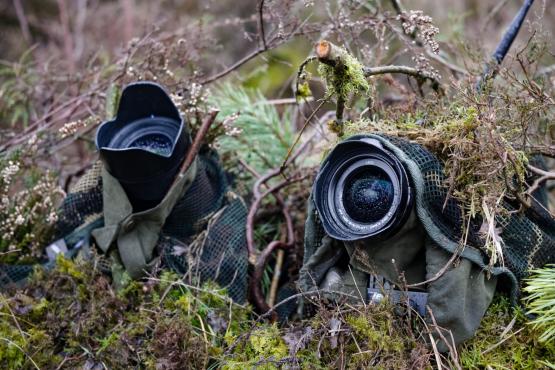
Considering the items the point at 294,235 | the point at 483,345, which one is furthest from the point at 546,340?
the point at 294,235

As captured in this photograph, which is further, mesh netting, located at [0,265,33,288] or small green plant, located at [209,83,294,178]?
small green plant, located at [209,83,294,178]

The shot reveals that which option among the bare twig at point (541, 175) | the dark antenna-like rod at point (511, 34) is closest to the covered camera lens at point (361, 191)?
the bare twig at point (541, 175)

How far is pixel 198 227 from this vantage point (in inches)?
96.0

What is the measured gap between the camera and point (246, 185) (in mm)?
2812

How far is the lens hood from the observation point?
7.16 ft

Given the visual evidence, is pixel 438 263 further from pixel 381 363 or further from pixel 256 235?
pixel 256 235

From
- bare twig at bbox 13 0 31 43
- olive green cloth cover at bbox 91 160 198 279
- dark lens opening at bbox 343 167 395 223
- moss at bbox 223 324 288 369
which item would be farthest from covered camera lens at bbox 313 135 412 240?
bare twig at bbox 13 0 31 43

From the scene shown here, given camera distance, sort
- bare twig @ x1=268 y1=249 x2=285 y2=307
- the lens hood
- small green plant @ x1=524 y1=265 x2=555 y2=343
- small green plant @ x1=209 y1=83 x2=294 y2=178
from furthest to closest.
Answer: small green plant @ x1=209 y1=83 x2=294 y2=178 < bare twig @ x1=268 y1=249 x2=285 y2=307 < the lens hood < small green plant @ x1=524 y1=265 x2=555 y2=343

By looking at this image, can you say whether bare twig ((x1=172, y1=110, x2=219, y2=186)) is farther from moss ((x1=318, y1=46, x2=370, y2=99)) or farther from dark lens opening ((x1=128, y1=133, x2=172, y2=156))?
moss ((x1=318, y1=46, x2=370, y2=99))

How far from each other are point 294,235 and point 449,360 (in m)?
0.99

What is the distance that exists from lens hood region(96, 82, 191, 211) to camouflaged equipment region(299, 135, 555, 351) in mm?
587

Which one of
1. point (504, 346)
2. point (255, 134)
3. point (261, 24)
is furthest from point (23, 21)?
point (504, 346)

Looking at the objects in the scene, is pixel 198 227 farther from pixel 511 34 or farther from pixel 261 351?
pixel 511 34

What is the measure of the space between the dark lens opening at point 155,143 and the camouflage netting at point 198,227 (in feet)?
0.51
